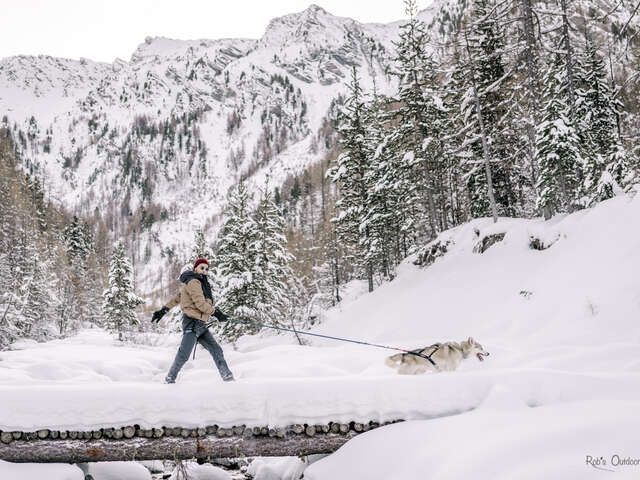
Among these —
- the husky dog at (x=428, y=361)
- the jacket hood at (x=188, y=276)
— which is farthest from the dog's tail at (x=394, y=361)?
the jacket hood at (x=188, y=276)

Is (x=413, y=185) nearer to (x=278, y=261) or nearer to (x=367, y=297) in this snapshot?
(x=367, y=297)

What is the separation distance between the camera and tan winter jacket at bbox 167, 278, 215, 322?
256 inches

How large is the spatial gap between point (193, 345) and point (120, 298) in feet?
95.5

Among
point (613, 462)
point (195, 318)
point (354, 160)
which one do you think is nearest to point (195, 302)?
point (195, 318)

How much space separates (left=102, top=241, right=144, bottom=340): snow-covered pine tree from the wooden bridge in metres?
28.7

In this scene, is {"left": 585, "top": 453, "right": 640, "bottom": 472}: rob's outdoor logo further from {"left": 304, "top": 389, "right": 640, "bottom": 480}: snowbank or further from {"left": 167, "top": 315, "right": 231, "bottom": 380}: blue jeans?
{"left": 167, "top": 315, "right": 231, "bottom": 380}: blue jeans

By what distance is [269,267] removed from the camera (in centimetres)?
2141

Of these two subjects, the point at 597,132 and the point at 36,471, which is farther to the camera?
the point at 597,132

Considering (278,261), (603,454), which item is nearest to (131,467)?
(603,454)

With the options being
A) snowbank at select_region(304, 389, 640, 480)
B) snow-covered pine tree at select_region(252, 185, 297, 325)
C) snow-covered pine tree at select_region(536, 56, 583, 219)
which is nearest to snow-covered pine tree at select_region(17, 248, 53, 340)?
snow-covered pine tree at select_region(252, 185, 297, 325)

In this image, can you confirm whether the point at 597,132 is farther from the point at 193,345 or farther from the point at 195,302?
the point at 193,345

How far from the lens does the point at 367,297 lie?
72.8 ft

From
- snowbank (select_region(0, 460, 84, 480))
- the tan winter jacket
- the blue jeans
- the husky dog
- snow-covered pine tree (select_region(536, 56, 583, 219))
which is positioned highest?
snow-covered pine tree (select_region(536, 56, 583, 219))

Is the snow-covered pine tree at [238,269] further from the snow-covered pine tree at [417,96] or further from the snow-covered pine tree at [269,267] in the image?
the snow-covered pine tree at [417,96]
